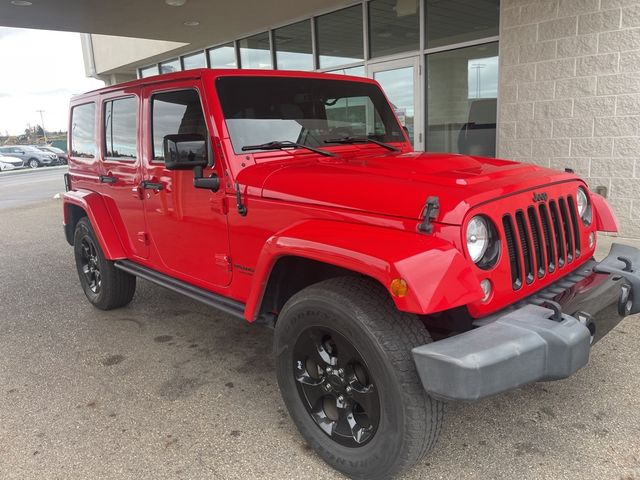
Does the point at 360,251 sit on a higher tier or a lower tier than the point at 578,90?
lower

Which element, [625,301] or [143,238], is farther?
[143,238]

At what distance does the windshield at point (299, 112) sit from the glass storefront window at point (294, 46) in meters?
6.91

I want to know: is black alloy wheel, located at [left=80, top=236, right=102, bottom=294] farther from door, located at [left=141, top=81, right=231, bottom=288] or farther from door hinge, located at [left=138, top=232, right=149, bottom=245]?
door, located at [left=141, top=81, right=231, bottom=288]

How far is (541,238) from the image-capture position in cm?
238

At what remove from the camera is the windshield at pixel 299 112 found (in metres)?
3.02

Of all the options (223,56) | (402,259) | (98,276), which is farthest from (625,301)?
(223,56)

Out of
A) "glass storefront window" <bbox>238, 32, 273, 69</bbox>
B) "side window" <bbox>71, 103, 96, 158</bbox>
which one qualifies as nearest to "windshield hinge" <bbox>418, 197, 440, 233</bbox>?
"side window" <bbox>71, 103, 96, 158</bbox>

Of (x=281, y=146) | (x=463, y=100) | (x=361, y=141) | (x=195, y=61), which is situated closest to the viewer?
(x=281, y=146)

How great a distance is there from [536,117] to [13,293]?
21.4 feet

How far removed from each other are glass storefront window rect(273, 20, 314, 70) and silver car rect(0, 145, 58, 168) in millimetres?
29211

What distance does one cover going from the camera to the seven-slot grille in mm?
2246

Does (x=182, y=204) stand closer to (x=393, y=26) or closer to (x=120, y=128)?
(x=120, y=128)

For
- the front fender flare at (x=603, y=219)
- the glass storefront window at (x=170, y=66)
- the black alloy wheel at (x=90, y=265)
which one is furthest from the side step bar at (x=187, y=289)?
the glass storefront window at (x=170, y=66)

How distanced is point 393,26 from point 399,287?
754 centimetres
